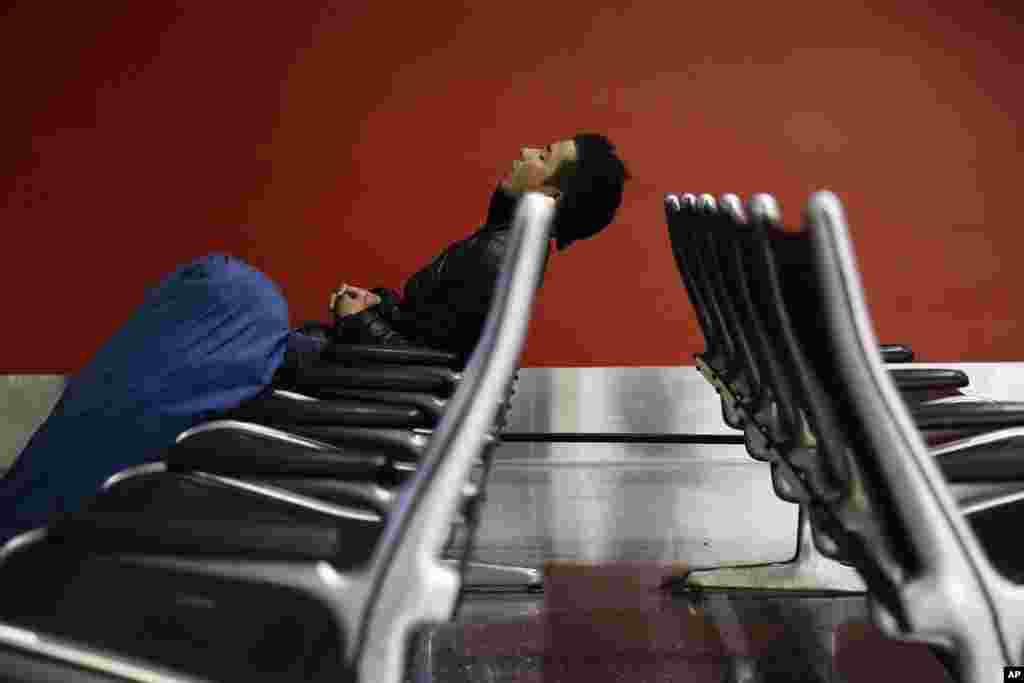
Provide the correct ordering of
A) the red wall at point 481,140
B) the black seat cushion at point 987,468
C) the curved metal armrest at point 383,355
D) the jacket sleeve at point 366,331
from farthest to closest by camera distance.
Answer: the red wall at point 481,140 → the jacket sleeve at point 366,331 → the curved metal armrest at point 383,355 → the black seat cushion at point 987,468

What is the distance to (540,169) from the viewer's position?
213cm

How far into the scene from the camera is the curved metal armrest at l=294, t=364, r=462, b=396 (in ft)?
4.56

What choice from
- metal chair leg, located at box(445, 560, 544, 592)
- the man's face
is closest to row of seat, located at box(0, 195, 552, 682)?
metal chair leg, located at box(445, 560, 544, 592)

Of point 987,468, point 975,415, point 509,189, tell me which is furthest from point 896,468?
point 509,189

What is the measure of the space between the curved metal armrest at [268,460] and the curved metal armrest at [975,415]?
63cm

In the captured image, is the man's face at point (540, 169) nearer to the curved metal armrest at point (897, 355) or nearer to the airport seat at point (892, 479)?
the curved metal armrest at point (897, 355)

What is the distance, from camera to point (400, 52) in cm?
310

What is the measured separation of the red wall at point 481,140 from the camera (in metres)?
2.99

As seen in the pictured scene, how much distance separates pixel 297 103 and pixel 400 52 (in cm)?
40

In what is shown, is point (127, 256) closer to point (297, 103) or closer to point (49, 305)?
point (49, 305)

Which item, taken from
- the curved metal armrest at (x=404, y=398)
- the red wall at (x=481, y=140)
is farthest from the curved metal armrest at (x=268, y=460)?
the red wall at (x=481, y=140)

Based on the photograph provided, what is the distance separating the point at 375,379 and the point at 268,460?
1.72 feet

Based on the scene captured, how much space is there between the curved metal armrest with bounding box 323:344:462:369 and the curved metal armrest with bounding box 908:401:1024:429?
0.83 m

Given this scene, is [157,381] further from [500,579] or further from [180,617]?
[500,579]
